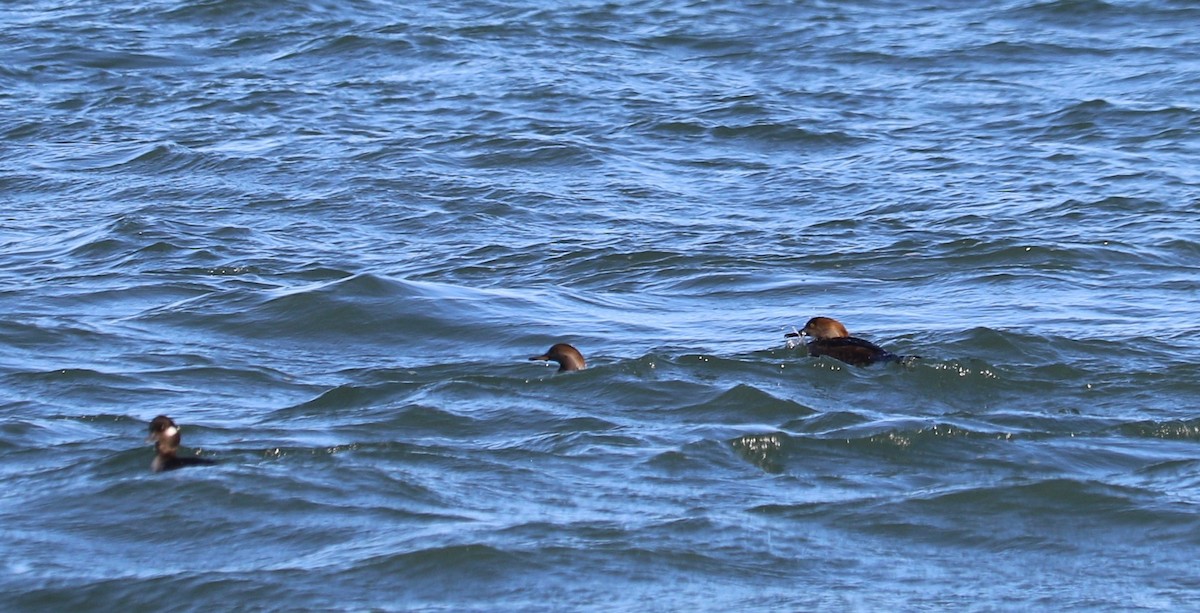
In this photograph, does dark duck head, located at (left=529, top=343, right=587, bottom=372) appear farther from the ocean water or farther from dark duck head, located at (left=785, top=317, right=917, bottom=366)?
dark duck head, located at (left=785, top=317, right=917, bottom=366)

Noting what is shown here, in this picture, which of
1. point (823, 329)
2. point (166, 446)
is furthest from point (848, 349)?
point (166, 446)

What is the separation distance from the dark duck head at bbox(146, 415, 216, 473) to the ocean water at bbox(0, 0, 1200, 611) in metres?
0.07

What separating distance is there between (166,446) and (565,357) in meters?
2.14

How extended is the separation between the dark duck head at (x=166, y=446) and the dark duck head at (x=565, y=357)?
200 centimetres

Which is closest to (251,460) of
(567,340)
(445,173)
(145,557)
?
(145,557)

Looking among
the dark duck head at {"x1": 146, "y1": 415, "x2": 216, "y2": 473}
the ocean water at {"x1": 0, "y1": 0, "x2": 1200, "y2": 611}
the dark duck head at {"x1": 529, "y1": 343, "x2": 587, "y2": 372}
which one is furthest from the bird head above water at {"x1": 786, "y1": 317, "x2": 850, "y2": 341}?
A: the dark duck head at {"x1": 146, "y1": 415, "x2": 216, "y2": 473}

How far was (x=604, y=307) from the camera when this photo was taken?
1108 centimetres

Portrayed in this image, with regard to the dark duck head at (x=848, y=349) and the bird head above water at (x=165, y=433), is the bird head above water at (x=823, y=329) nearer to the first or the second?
the dark duck head at (x=848, y=349)

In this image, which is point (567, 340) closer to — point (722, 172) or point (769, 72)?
point (722, 172)

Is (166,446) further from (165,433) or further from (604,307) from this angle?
(604,307)

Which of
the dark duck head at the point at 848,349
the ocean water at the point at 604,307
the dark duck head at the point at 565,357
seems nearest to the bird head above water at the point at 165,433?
the ocean water at the point at 604,307

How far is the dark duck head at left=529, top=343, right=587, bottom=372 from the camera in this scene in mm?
9297

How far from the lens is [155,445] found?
8.01 m

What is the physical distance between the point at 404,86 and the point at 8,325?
749cm
